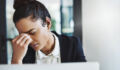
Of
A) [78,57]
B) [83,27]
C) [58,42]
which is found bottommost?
[78,57]

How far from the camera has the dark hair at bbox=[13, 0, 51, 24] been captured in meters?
1.28

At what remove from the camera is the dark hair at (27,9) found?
1.28 metres

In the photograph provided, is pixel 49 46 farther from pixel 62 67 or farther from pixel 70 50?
pixel 62 67

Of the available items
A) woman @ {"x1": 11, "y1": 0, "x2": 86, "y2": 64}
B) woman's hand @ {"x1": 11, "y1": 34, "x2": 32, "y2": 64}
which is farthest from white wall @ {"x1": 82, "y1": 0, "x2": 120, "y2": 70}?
woman's hand @ {"x1": 11, "y1": 34, "x2": 32, "y2": 64}

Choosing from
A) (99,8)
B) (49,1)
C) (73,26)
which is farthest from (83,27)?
(49,1)

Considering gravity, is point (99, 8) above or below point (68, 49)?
above

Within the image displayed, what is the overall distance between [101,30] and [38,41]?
0.60m

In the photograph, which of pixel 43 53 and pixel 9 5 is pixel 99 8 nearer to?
pixel 43 53

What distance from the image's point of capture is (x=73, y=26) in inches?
52.3

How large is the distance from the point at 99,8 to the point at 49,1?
479mm

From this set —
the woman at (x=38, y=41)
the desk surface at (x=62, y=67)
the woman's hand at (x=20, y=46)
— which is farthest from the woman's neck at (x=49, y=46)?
the desk surface at (x=62, y=67)

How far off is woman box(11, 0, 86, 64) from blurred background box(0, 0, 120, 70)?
0.22 feet

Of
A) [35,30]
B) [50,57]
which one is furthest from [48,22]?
[50,57]

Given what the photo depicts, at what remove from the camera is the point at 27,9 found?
4.21ft
